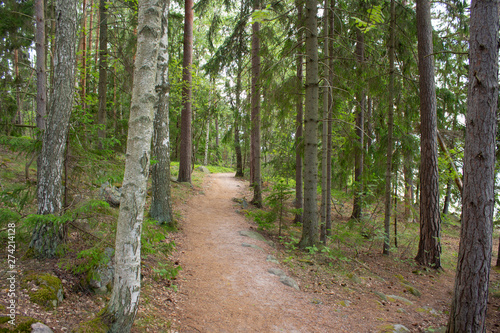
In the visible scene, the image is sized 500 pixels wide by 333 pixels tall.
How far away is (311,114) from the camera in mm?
7102

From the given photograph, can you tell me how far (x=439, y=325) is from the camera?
484cm

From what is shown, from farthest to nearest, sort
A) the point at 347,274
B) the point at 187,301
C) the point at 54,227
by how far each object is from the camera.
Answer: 1. the point at 347,274
2. the point at 187,301
3. the point at 54,227

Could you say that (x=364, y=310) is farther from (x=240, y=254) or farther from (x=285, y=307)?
(x=240, y=254)

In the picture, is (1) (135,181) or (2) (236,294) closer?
(1) (135,181)

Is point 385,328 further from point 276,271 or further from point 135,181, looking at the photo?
point 135,181

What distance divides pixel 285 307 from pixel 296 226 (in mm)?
5765

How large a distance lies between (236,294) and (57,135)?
3925 mm

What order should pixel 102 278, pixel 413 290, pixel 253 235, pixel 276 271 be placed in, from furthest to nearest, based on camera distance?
pixel 253 235 → pixel 413 290 → pixel 276 271 → pixel 102 278

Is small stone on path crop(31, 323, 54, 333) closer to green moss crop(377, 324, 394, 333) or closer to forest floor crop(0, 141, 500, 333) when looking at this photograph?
forest floor crop(0, 141, 500, 333)

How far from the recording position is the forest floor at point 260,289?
3643 mm

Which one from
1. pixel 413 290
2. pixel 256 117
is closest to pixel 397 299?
pixel 413 290

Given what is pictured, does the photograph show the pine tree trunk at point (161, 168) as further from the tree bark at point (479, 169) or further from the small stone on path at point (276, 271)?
the tree bark at point (479, 169)

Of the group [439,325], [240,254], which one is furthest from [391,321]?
[240,254]

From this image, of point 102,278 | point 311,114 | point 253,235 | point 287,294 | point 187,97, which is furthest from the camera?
point 187,97
